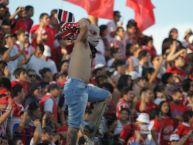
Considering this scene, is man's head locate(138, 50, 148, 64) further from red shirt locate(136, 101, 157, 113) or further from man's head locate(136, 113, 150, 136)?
man's head locate(136, 113, 150, 136)

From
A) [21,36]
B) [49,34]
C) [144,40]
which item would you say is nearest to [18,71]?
[21,36]

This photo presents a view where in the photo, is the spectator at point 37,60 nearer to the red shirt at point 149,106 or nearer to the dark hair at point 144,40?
the red shirt at point 149,106

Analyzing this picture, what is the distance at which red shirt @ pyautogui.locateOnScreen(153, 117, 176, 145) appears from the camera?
64.6 ft

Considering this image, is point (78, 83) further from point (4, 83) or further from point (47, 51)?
point (47, 51)

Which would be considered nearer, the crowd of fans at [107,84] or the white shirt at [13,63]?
the crowd of fans at [107,84]

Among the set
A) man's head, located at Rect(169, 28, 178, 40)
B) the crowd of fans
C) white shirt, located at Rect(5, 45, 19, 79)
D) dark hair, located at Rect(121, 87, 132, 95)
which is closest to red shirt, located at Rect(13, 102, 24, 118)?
the crowd of fans

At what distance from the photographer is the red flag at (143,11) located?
22172mm

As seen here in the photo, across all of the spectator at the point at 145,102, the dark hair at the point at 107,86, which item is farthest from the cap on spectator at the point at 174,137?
the dark hair at the point at 107,86

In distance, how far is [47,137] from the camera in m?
17.2

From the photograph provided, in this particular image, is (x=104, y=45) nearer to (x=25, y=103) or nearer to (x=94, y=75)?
(x=94, y=75)

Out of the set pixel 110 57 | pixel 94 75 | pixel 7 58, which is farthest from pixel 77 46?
pixel 110 57

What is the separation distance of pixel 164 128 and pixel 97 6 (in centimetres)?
337

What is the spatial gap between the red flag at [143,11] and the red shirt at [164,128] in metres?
3.02

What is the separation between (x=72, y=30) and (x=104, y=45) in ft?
28.7
